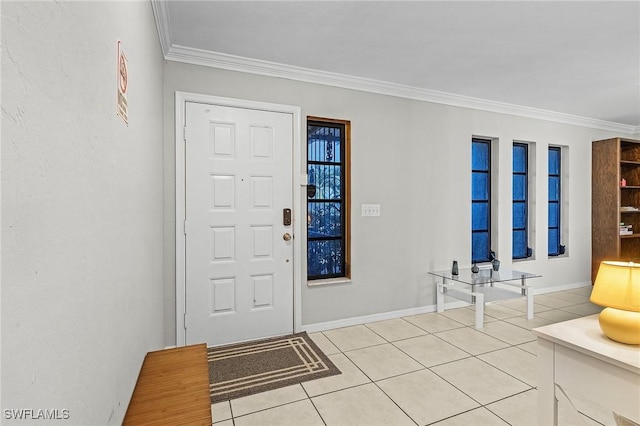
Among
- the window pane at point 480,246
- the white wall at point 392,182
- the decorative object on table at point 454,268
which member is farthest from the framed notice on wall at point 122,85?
the window pane at point 480,246

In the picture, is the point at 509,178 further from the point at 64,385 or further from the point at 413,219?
the point at 64,385

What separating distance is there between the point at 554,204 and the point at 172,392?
19.0ft

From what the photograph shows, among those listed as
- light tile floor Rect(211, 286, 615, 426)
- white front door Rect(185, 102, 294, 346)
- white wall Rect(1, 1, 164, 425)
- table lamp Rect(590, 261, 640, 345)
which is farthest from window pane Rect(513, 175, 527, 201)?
white wall Rect(1, 1, 164, 425)

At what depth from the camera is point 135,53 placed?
155cm

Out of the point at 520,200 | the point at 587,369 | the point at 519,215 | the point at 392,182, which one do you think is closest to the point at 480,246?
the point at 519,215

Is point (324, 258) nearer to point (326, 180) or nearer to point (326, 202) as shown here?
point (326, 202)

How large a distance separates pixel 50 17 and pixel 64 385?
28.5 inches

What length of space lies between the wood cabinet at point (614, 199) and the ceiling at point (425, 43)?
133cm

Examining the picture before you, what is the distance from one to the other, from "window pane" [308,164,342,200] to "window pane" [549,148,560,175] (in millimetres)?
3649

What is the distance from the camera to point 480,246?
14.8 ft

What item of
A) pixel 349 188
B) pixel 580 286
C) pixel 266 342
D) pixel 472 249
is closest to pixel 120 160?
pixel 266 342

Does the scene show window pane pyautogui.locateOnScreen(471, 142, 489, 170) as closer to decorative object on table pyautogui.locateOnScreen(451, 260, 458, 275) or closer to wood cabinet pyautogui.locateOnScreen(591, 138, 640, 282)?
decorative object on table pyautogui.locateOnScreen(451, 260, 458, 275)

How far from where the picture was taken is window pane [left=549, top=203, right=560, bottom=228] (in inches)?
202

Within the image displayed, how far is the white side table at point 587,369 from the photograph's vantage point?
1.17m
